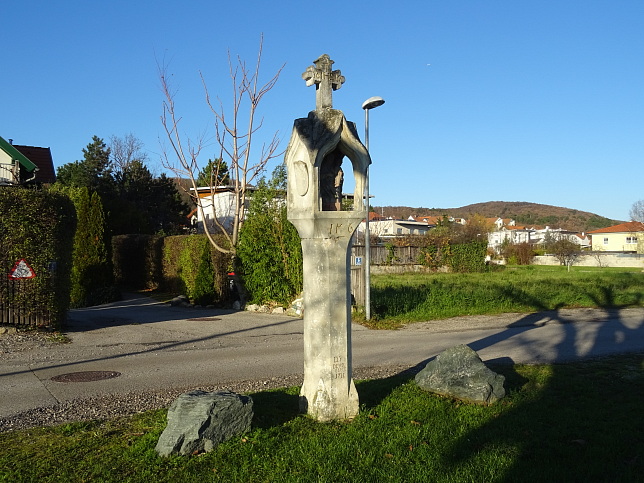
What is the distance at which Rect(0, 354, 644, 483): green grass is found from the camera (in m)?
4.93

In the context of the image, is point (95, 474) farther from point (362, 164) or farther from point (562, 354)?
point (562, 354)

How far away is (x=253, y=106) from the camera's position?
66.2ft

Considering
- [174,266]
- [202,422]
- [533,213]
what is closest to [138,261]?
[174,266]

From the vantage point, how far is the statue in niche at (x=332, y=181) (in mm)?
6875

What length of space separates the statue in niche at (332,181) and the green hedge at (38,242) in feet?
30.3

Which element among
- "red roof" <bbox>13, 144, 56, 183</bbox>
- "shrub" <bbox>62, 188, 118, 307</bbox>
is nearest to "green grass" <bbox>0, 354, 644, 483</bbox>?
"shrub" <bbox>62, 188, 118, 307</bbox>

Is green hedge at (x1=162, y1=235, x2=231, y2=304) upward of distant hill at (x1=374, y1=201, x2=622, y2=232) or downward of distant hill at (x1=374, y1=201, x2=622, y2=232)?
downward

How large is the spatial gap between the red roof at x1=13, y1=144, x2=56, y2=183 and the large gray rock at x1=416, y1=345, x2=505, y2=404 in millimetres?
34738

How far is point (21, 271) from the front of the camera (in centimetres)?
1340

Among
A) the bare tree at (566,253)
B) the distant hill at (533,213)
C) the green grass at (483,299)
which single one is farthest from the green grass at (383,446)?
the distant hill at (533,213)

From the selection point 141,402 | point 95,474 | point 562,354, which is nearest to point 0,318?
point 141,402

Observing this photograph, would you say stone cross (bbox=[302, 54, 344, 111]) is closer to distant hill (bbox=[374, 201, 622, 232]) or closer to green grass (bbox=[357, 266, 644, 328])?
green grass (bbox=[357, 266, 644, 328])

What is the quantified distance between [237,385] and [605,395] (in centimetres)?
503

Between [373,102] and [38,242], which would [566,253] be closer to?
[373,102]
